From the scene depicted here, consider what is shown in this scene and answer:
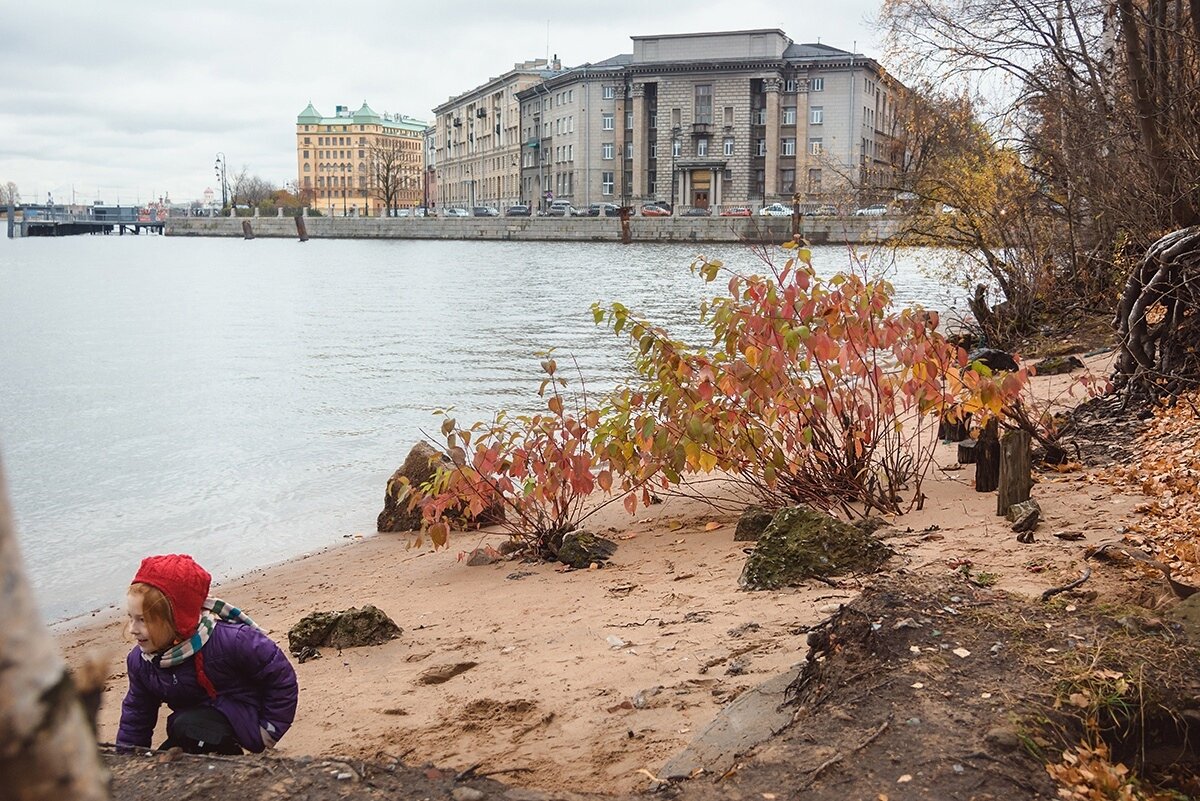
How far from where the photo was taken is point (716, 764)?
3254 mm

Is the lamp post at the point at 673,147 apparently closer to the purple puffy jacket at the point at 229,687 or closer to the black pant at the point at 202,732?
the purple puffy jacket at the point at 229,687

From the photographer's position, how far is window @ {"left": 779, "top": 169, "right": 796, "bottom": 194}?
315 feet

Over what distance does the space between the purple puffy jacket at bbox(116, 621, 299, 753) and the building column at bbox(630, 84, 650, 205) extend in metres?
101

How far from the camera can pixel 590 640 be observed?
5227mm

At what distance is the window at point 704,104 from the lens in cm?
9906

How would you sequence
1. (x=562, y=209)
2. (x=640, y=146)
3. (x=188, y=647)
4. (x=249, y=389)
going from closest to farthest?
(x=188, y=647) < (x=249, y=389) < (x=562, y=209) < (x=640, y=146)

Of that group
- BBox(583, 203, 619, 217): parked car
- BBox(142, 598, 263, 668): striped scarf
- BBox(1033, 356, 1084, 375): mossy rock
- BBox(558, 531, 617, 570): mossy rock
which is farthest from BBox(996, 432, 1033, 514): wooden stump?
BBox(583, 203, 619, 217): parked car

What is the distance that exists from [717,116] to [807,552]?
9700 centimetres

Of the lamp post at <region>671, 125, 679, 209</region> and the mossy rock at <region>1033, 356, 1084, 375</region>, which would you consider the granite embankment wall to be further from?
the mossy rock at <region>1033, 356, 1084, 375</region>

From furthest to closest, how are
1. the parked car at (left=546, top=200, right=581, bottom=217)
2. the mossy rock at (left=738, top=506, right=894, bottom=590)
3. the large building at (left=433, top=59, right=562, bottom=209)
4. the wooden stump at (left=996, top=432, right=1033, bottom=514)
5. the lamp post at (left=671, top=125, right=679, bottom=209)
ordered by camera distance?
the large building at (left=433, top=59, right=562, bottom=209) → the lamp post at (left=671, top=125, right=679, bottom=209) → the parked car at (left=546, top=200, right=581, bottom=217) → the wooden stump at (left=996, top=432, right=1033, bottom=514) → the mossy rock at (left=738, top=506, right=894, bottom=590)

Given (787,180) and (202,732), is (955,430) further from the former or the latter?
(787,180)

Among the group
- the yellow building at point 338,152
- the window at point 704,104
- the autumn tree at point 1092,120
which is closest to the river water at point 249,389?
A: the autumn tree at point 1092,120

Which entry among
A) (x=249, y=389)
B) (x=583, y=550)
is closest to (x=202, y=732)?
(x=583, y=550)

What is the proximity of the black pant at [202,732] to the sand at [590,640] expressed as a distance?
59cm
